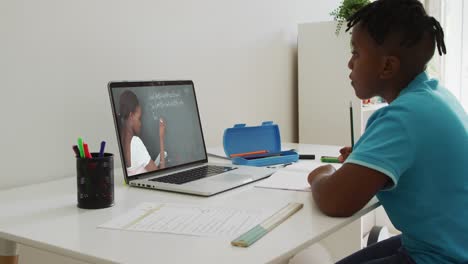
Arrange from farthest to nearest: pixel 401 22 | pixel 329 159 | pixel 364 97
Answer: pixel 329 159
pixel 364 97
pixel 401 22

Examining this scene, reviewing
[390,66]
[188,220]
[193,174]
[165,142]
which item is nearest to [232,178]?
[193,174]

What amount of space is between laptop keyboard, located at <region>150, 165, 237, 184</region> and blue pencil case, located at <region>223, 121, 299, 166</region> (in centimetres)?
12

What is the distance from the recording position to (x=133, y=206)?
1038mm

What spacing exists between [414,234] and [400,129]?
21 cm

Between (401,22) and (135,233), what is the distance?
66cm

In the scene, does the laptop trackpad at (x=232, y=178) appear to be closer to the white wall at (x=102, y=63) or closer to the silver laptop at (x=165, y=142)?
the silver laptop at (x=165, y=142)

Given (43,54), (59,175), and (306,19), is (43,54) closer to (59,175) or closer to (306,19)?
(59,175)

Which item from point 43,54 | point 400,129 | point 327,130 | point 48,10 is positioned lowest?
point 327,130

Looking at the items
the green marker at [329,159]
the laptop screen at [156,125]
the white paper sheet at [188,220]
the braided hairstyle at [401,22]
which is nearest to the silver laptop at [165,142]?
the laptop screen at [156,125]

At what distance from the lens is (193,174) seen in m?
1.34

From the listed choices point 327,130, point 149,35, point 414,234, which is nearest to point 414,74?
point 414,234

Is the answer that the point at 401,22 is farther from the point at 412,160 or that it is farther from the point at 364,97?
the point at 412,160

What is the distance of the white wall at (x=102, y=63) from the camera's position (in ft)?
4.11

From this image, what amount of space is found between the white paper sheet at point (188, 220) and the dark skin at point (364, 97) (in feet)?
0.41
